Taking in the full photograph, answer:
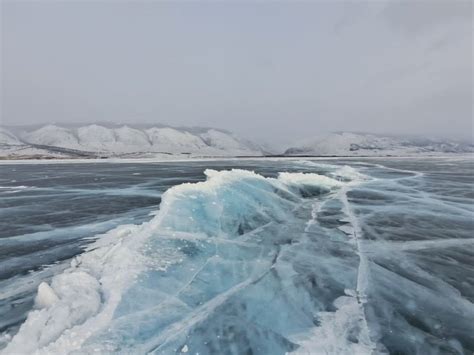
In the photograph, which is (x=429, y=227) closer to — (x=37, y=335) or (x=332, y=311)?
(x=332, y=311)

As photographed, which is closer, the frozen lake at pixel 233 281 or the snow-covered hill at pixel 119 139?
the frozen lake at pixel 233 281

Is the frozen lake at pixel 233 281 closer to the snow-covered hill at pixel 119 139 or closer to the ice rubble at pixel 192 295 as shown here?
the ice rubble at pixel 192 295

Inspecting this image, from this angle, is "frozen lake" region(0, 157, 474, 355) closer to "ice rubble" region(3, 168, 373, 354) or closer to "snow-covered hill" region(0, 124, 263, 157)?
"ice rubble" region(3, 168, 373, 354)

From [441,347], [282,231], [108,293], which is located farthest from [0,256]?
[441,347]

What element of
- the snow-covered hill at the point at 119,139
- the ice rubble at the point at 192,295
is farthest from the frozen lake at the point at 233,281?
the snow-covered hill at the point at 119,139

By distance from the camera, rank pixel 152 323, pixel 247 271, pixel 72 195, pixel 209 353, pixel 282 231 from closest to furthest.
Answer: pixel 209 353 < pixel 152 323 < pixel 247 271 < pixel 282 231 < pixel 72 195
